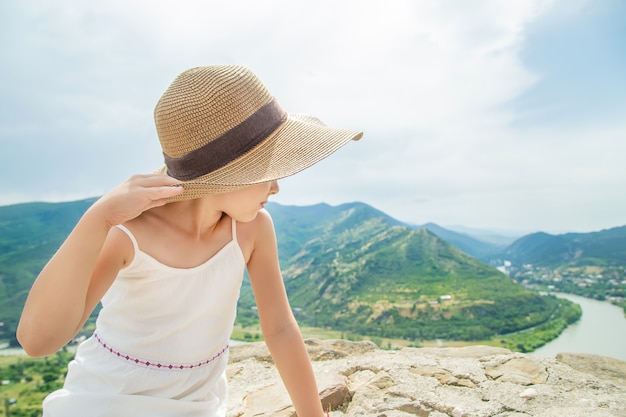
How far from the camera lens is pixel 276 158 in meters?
1.41

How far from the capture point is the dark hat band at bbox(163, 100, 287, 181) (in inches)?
54.2

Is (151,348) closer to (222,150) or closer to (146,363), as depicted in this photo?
(146,363)

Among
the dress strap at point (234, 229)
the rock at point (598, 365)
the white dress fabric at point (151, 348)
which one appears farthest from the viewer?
the rock at point (598, 365)

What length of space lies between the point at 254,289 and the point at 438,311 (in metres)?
49.0

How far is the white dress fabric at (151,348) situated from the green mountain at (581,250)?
52.1 meters

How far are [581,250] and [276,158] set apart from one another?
2254 inches

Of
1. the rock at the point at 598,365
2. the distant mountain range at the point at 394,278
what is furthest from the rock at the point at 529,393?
the distant mountain range at the point at 394,278

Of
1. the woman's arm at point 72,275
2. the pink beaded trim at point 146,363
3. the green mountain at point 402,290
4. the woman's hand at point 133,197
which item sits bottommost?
the green mountain at point 402,290

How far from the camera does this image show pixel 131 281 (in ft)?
4.61

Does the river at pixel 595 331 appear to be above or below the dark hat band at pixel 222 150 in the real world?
below

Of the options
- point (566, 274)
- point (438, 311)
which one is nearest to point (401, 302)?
point (438, 311)

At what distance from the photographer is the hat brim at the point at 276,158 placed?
1.33 meters

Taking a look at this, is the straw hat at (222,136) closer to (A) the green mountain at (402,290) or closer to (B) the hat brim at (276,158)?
(B) the hat brim at (276,158)

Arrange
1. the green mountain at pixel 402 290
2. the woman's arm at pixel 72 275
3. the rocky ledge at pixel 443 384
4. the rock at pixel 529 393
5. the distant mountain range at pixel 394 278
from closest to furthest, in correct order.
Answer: the woman's arm at pixel 72 275
the rocky ledge at pixel 443 384
the rock at pixel 529 393
the distant mountain range at pixel 394 278
the green mountain at pixel 402 290
